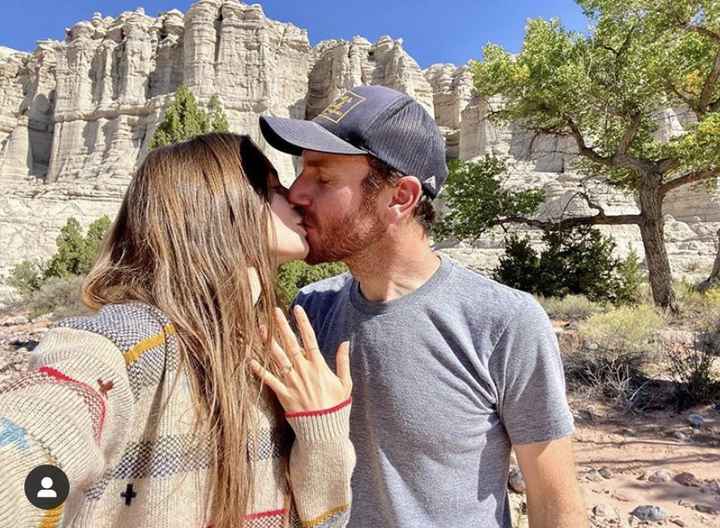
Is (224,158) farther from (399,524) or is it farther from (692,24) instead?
(692,24)

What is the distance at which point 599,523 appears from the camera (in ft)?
10.0

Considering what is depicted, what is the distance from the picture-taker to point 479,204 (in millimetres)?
11094

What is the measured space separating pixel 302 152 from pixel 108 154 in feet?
123

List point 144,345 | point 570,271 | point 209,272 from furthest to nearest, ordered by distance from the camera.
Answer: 1. point 570,271
2. point 209,272
3. point 144,345

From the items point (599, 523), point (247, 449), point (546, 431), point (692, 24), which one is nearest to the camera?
point (247, 449)

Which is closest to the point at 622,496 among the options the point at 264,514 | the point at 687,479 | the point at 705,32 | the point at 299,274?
the point at 687,479

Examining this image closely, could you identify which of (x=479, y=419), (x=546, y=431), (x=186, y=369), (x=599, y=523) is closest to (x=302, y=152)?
(x=186, y=369)

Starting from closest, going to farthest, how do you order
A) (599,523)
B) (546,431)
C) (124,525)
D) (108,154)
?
(124,525) < (546,431) < (599,523) < (108,154)

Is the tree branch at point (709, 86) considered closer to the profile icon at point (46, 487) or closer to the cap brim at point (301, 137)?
the cap brim at point (301, 137)

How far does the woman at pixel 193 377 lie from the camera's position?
0.73 m

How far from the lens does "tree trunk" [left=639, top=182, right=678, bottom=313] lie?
9742 millimetres

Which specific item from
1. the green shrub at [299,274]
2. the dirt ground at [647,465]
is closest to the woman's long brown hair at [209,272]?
the dirt ground at [647,465]

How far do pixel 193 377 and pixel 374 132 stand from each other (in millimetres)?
761

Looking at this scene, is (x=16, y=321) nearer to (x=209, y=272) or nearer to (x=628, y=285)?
(x=209, y=272)
